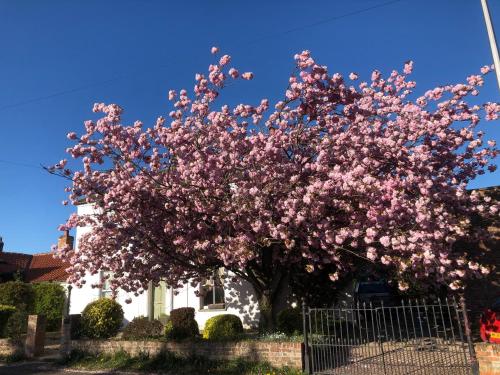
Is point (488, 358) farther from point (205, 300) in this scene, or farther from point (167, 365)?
point (205, 300)

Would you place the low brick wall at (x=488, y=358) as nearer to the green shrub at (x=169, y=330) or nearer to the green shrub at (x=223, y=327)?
the green shrub at (x=223, y=327)

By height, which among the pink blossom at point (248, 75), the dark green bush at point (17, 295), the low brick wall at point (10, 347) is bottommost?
the low brick wall at point (10, 347)

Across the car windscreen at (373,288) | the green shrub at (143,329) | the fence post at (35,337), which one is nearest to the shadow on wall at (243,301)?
the green shrub at (143,329)

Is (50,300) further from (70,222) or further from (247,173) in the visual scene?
(247,173)

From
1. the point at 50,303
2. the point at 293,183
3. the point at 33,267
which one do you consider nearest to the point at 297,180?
the point at 293,183

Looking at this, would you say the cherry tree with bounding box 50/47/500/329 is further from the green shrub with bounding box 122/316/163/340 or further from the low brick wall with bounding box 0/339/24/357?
the low brick wall with bounding box 0/339/24/357

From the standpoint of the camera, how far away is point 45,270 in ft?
103

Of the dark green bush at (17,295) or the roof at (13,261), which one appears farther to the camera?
the roof at (13,261)

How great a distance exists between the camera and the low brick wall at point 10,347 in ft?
51.2

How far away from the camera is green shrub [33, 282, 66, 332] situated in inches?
950

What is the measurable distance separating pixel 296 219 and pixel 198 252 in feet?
10.0

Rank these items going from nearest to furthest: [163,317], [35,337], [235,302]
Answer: [35,337] → [235,302] → [163,317]

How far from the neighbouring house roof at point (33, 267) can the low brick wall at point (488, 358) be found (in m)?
23.6

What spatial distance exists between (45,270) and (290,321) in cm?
2327
